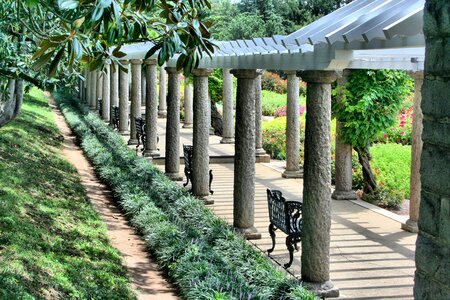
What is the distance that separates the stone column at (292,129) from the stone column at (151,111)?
3383 mm

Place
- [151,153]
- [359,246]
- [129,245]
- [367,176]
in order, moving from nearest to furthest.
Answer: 1. [359,246]
2. [129,245]
3. [367,176]
4. [151,153]

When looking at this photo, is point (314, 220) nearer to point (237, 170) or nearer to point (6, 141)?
point (237, 170)

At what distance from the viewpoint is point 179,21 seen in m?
5.82

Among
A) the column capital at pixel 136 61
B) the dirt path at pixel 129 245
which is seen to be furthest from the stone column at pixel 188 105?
the dirt path at pixel 129 245

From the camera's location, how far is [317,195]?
26.5 ft

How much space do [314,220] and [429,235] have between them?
4.94m

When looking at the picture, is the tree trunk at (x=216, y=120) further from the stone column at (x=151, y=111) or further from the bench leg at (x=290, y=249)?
the bench leg at (x=290, y=249)

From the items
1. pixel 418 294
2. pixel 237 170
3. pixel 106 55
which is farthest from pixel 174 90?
pixel 418 294

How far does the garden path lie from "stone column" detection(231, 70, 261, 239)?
1.24ft

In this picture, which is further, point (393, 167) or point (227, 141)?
point (227, 141)

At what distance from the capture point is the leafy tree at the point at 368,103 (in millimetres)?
13586

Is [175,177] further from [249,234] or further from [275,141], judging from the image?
[275,141]

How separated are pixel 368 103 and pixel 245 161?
3684 millimetres

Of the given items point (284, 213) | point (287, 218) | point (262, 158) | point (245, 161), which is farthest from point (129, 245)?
point (262, 158)
